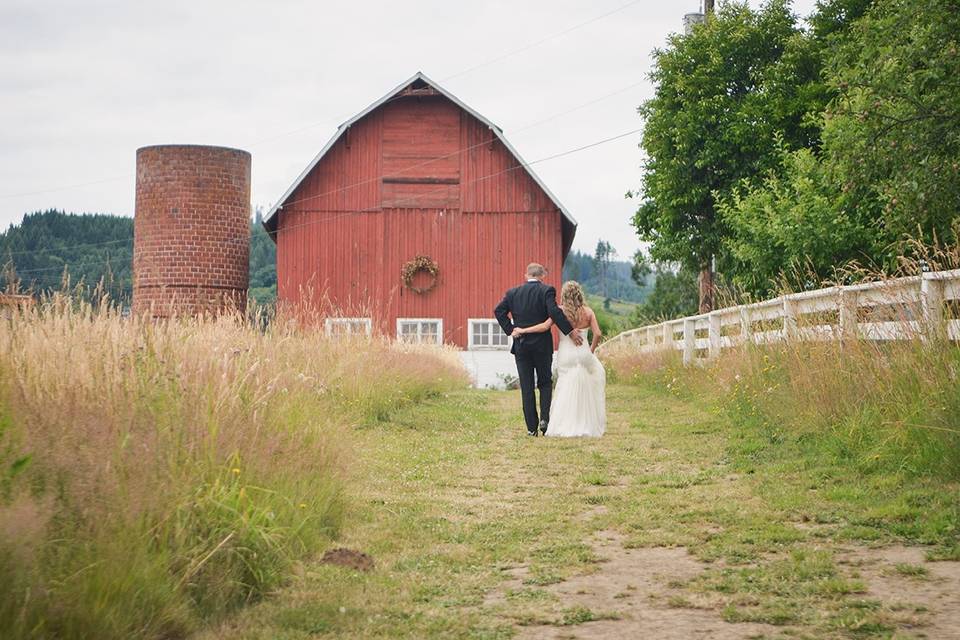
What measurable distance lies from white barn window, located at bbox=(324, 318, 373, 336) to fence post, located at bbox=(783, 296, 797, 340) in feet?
21.2

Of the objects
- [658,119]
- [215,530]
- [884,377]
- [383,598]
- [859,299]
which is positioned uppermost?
[658,119]

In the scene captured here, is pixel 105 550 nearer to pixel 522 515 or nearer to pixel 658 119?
pixel 522 515

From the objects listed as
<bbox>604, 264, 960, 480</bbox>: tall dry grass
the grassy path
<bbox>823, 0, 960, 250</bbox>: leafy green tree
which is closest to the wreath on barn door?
<bbox>823, 0, 960, 250</bbox>: leafy green tree

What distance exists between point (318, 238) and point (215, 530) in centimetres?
2675

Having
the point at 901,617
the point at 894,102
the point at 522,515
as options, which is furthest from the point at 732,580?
the point at 894,102

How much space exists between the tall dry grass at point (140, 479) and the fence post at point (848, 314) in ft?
15.1

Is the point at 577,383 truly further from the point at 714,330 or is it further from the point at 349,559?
the point at 349,559

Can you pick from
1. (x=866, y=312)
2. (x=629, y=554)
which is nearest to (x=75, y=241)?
(x=866, y=312)

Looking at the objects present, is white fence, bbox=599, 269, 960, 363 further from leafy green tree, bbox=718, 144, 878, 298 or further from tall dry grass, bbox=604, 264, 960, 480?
leafy green tree, bbox=718, 144, 878, 298

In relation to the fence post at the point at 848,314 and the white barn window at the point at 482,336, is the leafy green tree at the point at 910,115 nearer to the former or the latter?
the fence post at the point at 848,314

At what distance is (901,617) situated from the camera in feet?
14.6

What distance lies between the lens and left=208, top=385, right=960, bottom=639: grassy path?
456cm

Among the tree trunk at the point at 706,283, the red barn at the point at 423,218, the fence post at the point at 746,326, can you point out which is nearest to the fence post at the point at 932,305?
the fence post at the point at 746,326

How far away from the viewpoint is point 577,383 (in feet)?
42.9
